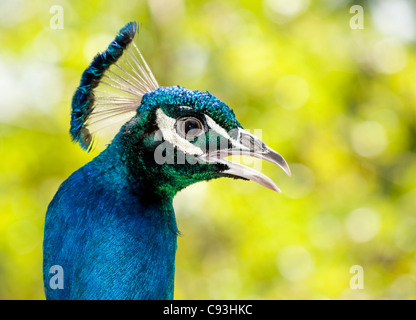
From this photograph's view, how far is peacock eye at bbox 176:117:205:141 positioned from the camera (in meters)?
1.04

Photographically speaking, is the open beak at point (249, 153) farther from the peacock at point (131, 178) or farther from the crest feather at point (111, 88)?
the crest feather at point (111, 88)

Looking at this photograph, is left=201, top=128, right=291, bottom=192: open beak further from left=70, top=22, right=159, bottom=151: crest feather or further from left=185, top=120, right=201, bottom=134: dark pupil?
left=70, top=22, right=159, bottom=151: crest feather

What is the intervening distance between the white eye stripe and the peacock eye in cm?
1

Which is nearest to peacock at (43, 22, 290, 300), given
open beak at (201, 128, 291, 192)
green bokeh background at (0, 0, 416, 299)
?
open beak at (201, 128, 291, 192)

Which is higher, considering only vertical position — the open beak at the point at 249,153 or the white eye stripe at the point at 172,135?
the white eye stripe at the point at 172,135

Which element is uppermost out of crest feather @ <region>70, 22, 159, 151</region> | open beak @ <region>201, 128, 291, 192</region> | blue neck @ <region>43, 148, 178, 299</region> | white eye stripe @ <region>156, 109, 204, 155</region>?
crest feather @ <region>70, 22, 159, 151</region>

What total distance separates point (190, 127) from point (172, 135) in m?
0.04

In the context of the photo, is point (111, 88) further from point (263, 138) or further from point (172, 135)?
point (263, 138)

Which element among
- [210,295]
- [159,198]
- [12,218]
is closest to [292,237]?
[210,295]

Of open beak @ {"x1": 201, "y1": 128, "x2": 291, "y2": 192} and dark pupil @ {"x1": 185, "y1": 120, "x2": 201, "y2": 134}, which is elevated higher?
dark pupil @ {"x1": 185, "y1": 120, "x2": 201, "y2": 134}

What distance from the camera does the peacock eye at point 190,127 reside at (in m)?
1.04

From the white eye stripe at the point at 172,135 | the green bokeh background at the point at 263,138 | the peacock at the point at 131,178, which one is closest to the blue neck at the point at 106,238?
the peacock at the point at 131,178

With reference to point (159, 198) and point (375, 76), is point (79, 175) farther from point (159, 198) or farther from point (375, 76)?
point (375, 76)

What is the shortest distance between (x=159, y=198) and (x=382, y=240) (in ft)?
6.66
